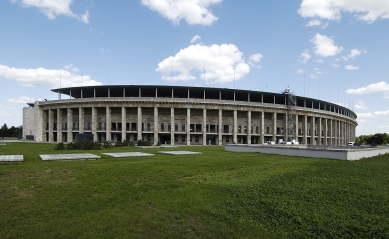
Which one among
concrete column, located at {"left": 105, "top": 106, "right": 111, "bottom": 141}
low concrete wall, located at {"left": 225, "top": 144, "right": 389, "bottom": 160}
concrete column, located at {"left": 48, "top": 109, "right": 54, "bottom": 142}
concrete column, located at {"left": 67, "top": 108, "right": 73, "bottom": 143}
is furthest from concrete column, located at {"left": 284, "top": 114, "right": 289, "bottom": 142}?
concrete column, located at {"left": 48, "top": 109, "right": 54, "bottom": 142}

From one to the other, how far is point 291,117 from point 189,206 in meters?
64.0

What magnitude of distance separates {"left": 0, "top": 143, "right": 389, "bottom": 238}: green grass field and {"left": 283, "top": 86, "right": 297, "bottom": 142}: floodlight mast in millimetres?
55765

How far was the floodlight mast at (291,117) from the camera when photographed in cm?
6419

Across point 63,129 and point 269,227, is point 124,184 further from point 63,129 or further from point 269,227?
point 63,129

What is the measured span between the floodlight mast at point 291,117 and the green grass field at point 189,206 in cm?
5576

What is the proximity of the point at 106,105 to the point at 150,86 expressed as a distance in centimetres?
1122

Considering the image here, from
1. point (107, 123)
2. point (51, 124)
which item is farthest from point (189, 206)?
point (51, 124)

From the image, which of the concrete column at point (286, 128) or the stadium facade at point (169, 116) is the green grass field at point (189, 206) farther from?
the concrete column at point (286, 128)

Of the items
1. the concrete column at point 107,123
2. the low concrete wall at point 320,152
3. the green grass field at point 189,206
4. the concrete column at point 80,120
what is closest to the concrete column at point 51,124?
the concrete column at point 80,120

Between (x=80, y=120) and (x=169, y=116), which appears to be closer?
(x=80, y=120)

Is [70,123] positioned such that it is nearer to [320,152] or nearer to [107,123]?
[107,123]

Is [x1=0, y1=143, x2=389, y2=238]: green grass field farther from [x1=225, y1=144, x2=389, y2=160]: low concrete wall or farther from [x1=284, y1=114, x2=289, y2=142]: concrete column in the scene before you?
[x1=284, y1=114, x2=289, y2=142]: concrete column

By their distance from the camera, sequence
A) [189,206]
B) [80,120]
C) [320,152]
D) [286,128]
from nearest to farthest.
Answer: [189,206] → [320,152] → [80,120] → [286,128]

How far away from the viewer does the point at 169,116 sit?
59.4m
